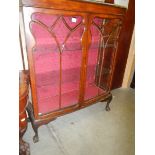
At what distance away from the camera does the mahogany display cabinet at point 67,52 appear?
123 cm

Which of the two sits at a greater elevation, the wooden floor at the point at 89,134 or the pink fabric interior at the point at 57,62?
the pink fabric interior at the point at 57,62

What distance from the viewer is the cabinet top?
3.60 feet

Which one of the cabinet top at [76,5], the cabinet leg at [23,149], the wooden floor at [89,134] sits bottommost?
the wooden floor at [89,134]

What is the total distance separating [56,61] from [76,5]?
21.7 inches

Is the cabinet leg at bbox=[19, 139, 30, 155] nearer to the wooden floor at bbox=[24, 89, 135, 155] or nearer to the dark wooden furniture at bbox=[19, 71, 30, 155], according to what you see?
the dark wooden furniture at bbox=[19, 71, 30, 155]

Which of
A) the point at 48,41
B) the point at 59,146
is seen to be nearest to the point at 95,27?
the point at 48,41

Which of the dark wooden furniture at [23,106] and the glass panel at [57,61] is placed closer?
the dark wooden furniture at [23,106]

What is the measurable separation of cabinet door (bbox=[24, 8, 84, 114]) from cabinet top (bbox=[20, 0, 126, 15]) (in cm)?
5

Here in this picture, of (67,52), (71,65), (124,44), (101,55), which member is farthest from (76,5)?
(124,44)

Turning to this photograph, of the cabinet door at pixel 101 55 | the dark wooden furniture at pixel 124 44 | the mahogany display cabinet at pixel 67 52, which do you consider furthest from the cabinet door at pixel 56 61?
the dark wooden furniture at pixel 124 44

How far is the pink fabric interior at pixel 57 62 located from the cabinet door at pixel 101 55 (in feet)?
0.05

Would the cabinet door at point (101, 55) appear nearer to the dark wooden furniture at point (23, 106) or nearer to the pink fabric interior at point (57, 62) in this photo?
the pink fabric interior at point (57, 62)
